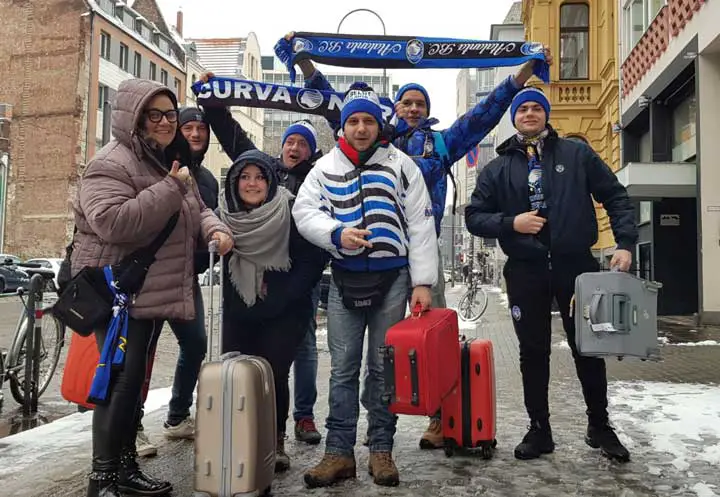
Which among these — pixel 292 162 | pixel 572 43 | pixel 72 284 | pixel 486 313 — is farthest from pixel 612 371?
pixel 572 43

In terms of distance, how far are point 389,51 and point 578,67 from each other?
58.9ft

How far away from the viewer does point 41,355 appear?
5.71 m

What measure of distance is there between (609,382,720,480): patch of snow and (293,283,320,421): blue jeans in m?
2.05

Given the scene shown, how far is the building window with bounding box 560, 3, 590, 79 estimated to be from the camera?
824 inches

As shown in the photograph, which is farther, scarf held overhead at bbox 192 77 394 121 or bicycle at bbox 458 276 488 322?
bicycle at bbox 458 276 488 322

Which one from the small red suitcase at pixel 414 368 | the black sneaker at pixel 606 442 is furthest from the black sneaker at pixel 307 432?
the black sneaker at pixel 606 442

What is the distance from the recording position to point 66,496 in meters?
3.18

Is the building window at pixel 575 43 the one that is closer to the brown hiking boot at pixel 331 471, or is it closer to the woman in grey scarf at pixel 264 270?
the woman in grey scarf at pixel 264 270

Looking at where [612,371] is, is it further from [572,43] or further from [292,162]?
[572,43]

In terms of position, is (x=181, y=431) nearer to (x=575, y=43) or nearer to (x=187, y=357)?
(x=187, y=357)

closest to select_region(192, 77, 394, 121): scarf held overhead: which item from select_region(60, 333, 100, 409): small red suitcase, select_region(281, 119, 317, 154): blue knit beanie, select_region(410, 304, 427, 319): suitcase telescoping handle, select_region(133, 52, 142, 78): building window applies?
select_region(281, 119, 317, 154): blue knit beanie

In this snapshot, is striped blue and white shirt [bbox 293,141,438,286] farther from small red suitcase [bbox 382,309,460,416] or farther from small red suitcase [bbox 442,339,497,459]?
small red suitcase [bbox 442,339,497,459]

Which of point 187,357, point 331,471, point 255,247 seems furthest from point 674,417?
point 187,357

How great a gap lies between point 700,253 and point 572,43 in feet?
35.3
